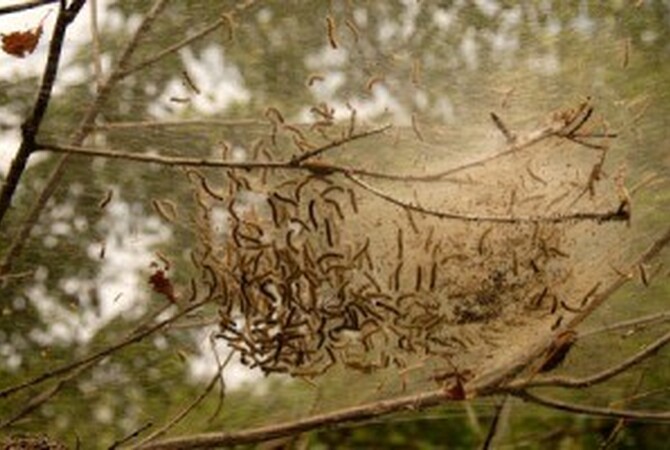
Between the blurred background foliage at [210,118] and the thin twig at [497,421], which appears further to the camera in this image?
the thin twig at [497,421]

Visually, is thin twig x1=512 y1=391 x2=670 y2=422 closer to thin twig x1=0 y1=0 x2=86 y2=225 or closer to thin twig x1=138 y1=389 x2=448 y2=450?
thin twig x1=138 y1=389 x2=448 y2=450

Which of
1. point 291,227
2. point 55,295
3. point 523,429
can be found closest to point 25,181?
point 55,295

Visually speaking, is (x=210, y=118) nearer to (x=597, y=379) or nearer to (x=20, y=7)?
(x=20, y=7)

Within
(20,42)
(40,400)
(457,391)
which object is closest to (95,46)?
(20,42)

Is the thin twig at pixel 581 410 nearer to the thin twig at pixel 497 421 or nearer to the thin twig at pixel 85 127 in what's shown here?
the thin twig at pixel 497 421

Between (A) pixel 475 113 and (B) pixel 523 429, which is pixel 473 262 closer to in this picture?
(A) pixel 475 113

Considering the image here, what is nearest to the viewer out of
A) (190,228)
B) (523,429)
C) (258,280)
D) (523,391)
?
(258,280)

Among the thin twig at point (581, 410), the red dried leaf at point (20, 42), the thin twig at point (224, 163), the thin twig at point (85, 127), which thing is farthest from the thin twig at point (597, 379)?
the red dried leaf at point (20, 42)

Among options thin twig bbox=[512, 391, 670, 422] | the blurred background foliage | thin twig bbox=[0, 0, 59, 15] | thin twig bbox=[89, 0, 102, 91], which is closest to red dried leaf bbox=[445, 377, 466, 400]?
thin twig bbox=[512, 391, 670, 422]
